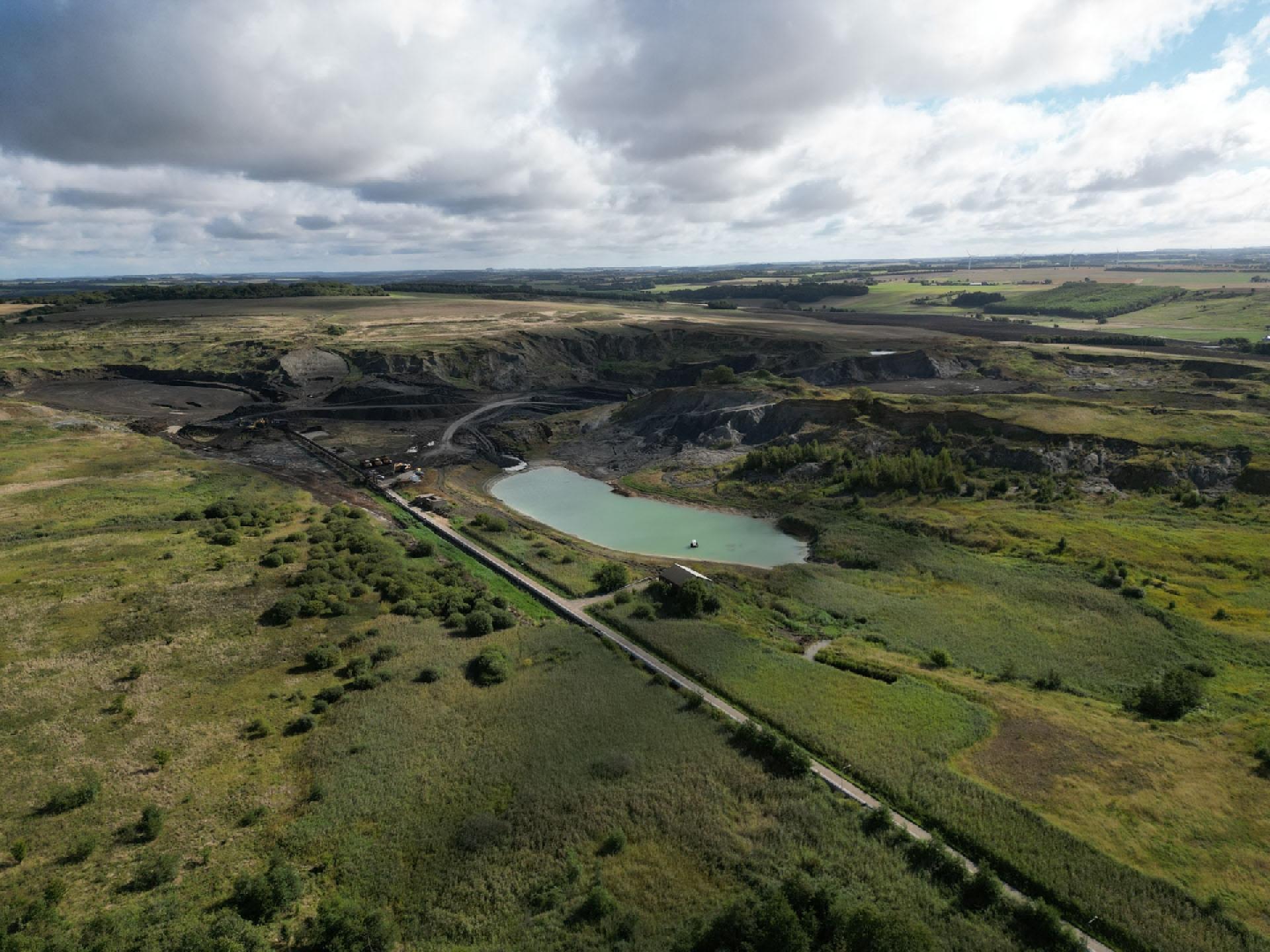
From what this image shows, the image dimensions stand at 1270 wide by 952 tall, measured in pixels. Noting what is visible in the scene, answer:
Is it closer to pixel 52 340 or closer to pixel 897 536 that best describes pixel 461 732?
pixel 897 536

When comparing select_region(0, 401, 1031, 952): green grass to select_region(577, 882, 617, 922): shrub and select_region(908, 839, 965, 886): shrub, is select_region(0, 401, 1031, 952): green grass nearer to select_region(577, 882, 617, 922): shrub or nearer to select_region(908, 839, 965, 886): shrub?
select_region(577, 882, 617, 922): shrub

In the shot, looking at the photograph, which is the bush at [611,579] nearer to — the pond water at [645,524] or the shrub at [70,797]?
the pond water at [645,524]

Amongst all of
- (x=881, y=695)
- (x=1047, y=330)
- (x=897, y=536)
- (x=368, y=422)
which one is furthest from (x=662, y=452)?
(x=1047, y=330)

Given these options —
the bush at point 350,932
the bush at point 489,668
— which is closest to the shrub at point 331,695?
the bush at point 489,668

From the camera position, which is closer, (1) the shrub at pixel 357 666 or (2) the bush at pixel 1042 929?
(2) the bush at pixel 1042 929

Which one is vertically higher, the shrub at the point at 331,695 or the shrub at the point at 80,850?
the shrub at the point at 80,850

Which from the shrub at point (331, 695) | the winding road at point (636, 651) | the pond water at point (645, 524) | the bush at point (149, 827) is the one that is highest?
the bush at point (149, 827)
